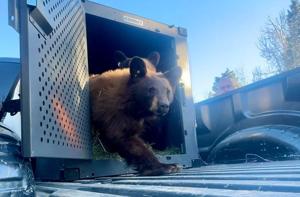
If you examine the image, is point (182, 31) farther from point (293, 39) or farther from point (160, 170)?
point (293, 39)

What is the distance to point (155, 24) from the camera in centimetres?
309

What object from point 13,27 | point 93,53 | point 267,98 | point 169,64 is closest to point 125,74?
point 169,64

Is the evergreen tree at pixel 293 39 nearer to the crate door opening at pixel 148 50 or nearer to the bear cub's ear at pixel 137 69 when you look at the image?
the crate door opening at pixel 148 50

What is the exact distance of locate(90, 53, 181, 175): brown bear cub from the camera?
107 inches

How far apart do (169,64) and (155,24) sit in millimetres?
515

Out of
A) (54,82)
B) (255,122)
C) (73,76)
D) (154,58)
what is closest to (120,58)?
(154,58)

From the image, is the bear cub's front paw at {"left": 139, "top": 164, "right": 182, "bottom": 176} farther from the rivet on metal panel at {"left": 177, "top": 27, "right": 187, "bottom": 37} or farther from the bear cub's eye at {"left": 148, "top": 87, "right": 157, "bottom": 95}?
the rivet on metal panel at {"left": 177, "top": 27, "right": 187, "bottom": 37}

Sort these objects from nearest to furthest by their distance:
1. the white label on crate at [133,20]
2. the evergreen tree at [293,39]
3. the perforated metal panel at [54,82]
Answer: the perforated metal panel at [54,82], the white label on crate at [133,20], the evergreen tree at [293,39]

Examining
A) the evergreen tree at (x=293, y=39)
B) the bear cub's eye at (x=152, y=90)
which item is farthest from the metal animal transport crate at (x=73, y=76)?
the evergreen tree at (x=293, y=39)

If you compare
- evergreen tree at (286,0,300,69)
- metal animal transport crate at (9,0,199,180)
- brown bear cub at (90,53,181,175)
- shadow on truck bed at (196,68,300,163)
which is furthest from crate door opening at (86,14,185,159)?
evergreen tree at (286,0,300,69)

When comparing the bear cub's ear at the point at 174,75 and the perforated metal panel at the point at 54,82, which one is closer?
the perforated metal panel at the point at 54,82

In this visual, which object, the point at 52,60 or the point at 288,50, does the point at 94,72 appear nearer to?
the point at 52,60

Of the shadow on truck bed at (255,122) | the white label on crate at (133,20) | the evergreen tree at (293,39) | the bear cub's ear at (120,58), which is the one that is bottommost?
the shadow on truck bed at (255,122)

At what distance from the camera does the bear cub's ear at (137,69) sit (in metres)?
3.10
